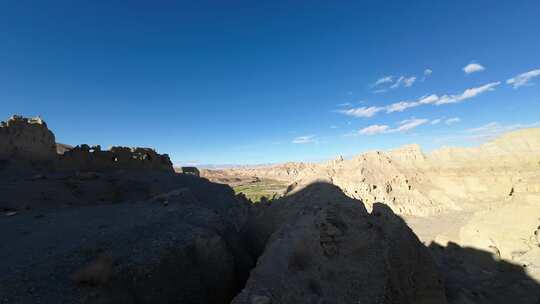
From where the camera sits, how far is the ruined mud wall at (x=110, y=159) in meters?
23.2

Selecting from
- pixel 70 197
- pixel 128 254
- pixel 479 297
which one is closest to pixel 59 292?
pixel 128 254

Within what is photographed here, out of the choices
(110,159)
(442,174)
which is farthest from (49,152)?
(442,174)

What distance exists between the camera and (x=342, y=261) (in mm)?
8273

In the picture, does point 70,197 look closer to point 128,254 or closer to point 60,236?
point 60,236

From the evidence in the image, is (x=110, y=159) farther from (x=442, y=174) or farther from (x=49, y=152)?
(x=442, y=174)

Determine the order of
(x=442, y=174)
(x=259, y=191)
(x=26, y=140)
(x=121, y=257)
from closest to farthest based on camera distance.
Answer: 1. (x=121, y=257)
2. (x=26, y=140)
3. (x=442, y=174)
4. (x=259, y=191)

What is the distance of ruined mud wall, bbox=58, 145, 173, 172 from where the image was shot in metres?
23.2

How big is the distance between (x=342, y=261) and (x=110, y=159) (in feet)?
82.1

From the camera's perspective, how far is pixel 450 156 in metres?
57.4

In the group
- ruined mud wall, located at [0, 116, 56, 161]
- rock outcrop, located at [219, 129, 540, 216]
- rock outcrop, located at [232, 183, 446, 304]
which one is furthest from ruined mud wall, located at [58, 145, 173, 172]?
rock outcrop, located at [219, 129, 540, 216]

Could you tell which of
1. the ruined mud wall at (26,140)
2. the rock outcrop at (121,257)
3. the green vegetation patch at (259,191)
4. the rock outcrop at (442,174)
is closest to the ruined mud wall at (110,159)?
the ruined mud wall at (26,140)

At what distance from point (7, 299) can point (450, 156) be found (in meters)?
69.5

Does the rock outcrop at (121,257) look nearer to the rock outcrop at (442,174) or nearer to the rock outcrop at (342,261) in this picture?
the rock outcrop at (342,261)

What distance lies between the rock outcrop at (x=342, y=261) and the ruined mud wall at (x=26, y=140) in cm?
2294
